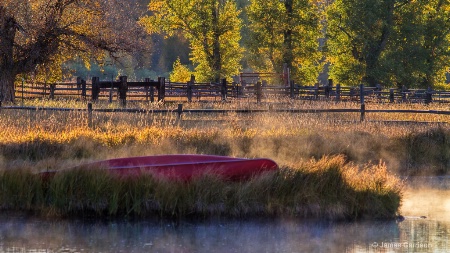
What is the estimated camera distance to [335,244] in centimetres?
1313

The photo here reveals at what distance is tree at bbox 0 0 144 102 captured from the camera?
114ft

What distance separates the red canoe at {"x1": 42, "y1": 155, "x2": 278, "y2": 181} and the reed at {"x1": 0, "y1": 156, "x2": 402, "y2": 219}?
0.75 ft

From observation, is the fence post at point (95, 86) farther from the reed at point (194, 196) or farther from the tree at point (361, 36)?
the tree at point (361, 36)

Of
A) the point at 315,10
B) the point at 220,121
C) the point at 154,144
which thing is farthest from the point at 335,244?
the point at 315,10

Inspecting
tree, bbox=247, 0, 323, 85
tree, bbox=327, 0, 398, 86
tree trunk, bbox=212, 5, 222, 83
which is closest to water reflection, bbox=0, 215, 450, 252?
tree, bbox=327, 0, 398, 86

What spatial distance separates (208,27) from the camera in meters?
56.0

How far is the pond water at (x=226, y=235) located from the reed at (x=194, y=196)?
305 millimetres

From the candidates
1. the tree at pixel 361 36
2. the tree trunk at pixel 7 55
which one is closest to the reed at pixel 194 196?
the tree trunk at pixel 7 55

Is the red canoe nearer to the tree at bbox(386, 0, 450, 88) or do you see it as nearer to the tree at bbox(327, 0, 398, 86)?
the tree at bbox(327, 0, 398, 86)

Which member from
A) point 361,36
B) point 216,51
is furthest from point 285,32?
point 361,36

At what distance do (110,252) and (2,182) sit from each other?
3.75 metres

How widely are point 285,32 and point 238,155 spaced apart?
38.5 meters

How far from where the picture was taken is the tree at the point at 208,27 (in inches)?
2211

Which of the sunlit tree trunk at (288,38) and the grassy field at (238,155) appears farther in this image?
the sunlit tree trunk at (288,38)
